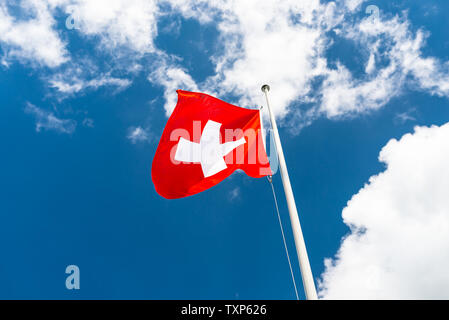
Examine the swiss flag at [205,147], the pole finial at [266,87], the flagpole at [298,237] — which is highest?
the pole finial at [266,87]

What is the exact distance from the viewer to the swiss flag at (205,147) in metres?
9.77

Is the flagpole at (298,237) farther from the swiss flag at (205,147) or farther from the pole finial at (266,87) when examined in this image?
the pole finial at (266,87)

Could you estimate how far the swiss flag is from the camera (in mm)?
9766

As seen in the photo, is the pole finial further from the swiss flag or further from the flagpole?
the flagpole

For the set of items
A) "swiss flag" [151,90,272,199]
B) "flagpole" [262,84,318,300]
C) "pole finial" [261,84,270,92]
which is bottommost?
"flagpole" [262,84,318,300]

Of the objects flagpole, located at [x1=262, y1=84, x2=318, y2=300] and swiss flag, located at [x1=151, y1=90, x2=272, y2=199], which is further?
swiss flag, located at [x1=151, y1=90, x2=272, y2=199]

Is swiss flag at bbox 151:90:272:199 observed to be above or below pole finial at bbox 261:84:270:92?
below

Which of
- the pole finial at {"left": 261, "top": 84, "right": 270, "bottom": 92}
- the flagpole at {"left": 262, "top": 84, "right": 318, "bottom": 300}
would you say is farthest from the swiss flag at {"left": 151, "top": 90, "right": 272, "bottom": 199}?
the pole finial at {"left": 261, "top": 84, "right": 270, "bottom": 92}

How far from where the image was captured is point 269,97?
10.4 metres

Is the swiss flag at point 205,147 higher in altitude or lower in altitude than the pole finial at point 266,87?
lower

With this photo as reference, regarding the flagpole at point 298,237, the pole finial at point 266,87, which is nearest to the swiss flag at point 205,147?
the flagpole at point 298,237
